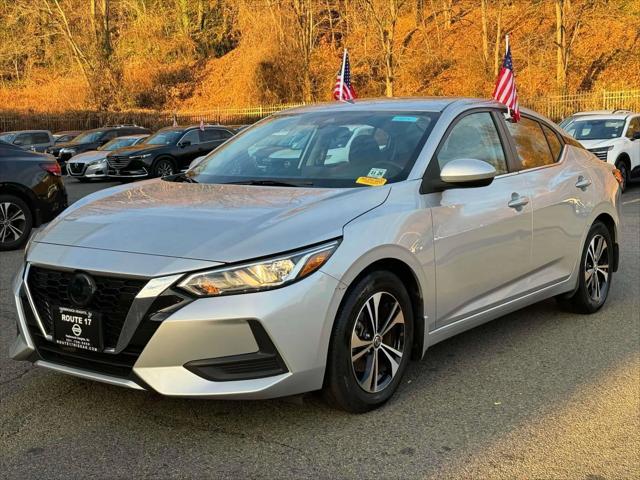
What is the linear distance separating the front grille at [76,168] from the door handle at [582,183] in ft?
57.4

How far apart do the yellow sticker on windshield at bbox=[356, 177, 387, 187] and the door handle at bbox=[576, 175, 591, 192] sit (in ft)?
6.85

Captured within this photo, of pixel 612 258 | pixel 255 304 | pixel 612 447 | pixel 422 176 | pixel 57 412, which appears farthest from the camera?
pixel 612 258

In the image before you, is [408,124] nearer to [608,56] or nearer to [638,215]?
[638,215]

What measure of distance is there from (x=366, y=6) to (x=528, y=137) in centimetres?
2956

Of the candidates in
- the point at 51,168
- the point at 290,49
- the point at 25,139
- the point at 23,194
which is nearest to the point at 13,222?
the point at 23,194

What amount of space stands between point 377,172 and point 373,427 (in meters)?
1.45

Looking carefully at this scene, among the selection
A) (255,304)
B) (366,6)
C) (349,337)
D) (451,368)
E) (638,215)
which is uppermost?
(366,6)

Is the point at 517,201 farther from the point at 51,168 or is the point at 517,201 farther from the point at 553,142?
the point at 51,168

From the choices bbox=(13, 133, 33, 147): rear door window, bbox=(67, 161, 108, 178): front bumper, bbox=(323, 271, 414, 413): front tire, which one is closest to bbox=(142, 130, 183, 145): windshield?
bbox=(67, 161, 108, 178): front bumper

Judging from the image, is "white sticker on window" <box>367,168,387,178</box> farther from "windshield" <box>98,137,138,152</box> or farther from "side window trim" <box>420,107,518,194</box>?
"windshield" <box>98,137,138,152</box>

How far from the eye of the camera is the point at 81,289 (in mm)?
3238

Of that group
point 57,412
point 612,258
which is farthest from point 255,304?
point 612,258

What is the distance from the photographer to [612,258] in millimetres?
5887

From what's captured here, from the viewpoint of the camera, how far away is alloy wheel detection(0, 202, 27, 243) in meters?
8.78
